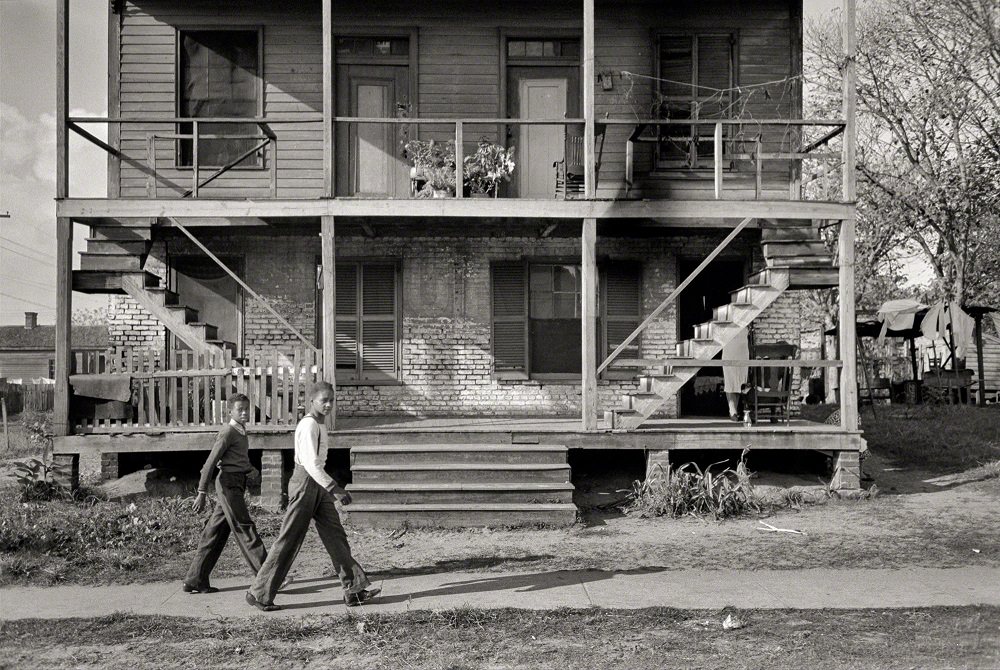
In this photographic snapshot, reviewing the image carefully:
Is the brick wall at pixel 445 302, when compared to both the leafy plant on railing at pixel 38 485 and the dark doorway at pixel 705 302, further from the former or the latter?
the leafy plant on railing at pixel 38 485

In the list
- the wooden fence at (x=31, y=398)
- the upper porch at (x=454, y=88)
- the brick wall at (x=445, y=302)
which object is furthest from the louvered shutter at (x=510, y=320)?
the wooden fence at (x=31, y=398)

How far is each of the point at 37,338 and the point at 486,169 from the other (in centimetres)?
4899

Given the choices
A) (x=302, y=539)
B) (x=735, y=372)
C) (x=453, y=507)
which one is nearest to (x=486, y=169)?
(x=735, y=372)

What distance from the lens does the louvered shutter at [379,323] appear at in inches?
547

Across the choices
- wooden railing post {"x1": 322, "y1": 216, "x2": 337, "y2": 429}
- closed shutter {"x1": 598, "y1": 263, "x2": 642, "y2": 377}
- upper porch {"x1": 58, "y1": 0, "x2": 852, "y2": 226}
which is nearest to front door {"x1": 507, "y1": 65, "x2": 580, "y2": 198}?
upper porch {"x1": 58, "y1": 0, "x2": 852, "y2": 226}

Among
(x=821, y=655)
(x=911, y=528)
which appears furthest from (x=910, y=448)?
(x=821, y=655)

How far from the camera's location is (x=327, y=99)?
36.3ft

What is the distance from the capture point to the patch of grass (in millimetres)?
14070

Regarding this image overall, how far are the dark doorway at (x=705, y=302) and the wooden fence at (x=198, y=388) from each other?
20.5ft

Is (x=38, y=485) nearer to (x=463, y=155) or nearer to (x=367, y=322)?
(x=367, y=322)

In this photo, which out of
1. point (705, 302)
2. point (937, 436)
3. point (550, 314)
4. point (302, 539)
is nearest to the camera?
point (302, 539)

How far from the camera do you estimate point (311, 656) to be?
5.75 meters

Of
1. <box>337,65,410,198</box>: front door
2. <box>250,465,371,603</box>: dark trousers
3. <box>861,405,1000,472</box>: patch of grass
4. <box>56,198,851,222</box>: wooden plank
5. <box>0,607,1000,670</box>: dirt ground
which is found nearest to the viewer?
<box>0,607,1000,670</box>: dirt ground

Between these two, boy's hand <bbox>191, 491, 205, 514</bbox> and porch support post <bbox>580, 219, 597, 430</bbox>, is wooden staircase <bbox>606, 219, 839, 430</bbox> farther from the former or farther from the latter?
boy's hand <bbox>191, 491, 205, 514</bbox>
